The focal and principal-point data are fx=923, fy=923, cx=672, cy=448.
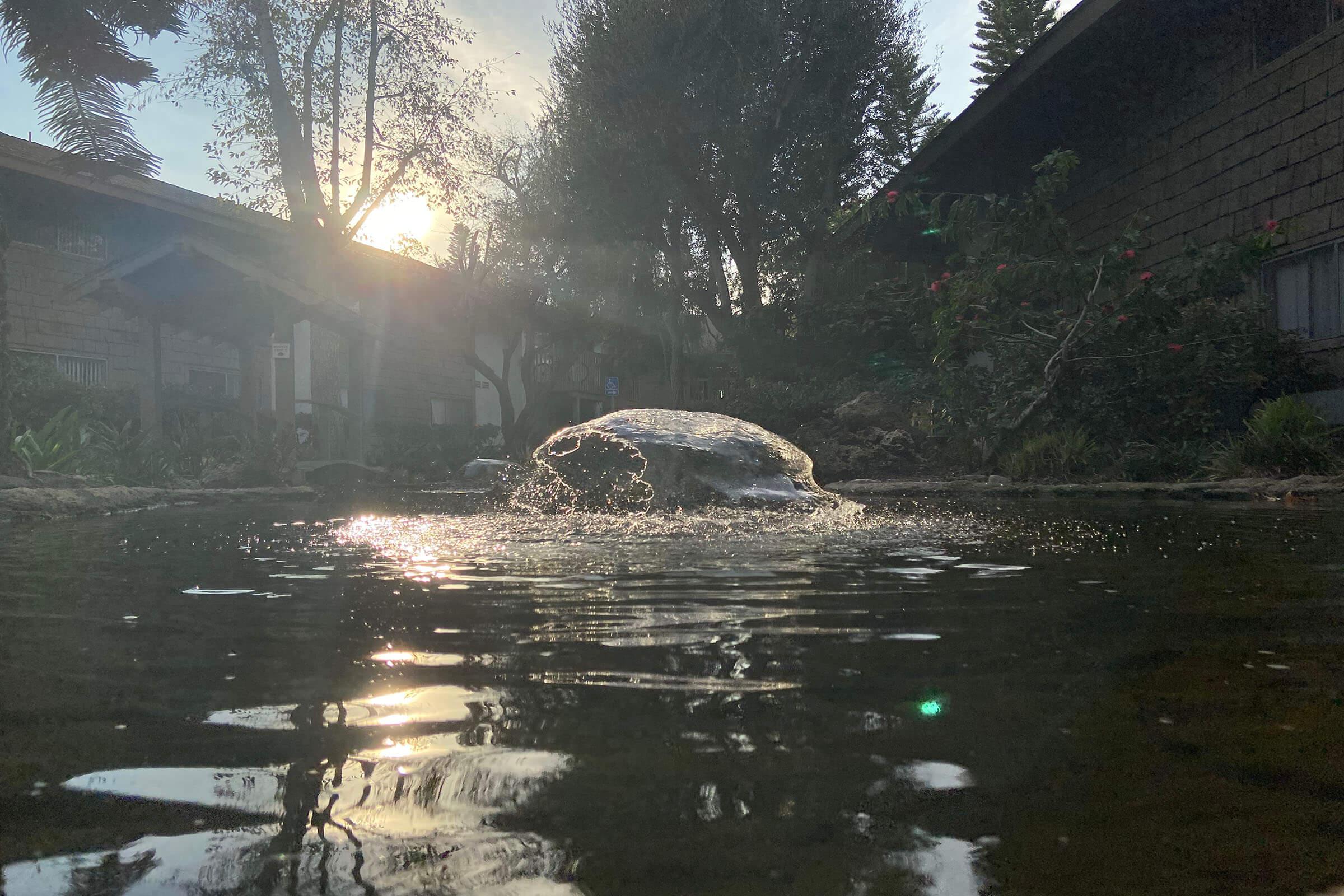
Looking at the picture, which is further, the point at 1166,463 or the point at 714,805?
the point at 1166,463

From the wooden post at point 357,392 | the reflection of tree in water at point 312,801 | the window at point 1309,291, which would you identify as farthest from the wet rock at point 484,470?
the reflection of tree in water at point 312,801

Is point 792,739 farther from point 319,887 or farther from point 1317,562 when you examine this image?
point 1317,562

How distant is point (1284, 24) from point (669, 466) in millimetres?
8181

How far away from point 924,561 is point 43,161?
14.1m

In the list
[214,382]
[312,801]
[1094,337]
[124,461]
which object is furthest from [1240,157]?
[214,382]

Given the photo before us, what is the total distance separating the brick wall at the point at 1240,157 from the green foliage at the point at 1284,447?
2.09 meters

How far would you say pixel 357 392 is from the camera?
15.9 meters

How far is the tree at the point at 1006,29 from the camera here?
32.8 meters

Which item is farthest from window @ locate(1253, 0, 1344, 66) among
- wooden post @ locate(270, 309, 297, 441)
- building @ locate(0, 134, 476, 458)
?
wooden post @ locate(270, 309, 297, 441)

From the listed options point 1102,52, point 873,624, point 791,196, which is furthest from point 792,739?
point 791,196

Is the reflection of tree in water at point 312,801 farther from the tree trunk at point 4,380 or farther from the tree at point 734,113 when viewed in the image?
the tree at point 734,113

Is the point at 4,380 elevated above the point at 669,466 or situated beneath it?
elevated above

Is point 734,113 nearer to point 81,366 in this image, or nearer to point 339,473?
point 339,473

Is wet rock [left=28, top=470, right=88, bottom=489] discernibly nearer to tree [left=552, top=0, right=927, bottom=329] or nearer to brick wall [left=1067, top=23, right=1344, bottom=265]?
brick wall [left=1067, top=23, right=1344, bottom=265]
